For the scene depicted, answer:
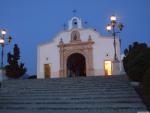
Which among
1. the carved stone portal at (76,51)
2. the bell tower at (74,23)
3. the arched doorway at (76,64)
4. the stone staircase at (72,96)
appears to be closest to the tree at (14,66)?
the carved stone portal at (76,51)

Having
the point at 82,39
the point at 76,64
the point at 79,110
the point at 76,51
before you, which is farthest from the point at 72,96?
the point at 76,64

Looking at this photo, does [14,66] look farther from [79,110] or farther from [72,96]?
[79,110]

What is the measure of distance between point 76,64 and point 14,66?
24.6ft

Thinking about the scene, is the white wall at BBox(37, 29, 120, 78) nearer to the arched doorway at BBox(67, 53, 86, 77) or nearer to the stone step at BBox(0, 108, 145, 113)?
the arched doorway at BBox(67, 53, 86, 77)

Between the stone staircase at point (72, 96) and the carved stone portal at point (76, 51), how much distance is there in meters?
11.5

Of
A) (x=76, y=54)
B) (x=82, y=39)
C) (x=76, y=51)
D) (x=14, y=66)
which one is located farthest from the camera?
(x=76, y=54)

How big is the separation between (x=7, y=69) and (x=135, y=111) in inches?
703

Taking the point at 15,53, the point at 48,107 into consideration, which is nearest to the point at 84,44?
the point at 15,53

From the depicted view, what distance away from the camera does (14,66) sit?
27.7 m

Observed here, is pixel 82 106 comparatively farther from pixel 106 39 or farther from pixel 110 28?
pixel 106 39

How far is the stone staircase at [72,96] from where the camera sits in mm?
12188

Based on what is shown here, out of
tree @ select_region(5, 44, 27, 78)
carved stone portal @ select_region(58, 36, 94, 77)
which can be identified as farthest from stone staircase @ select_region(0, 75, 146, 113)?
carved stone portal @ select_region(58, 36, 94, 77)

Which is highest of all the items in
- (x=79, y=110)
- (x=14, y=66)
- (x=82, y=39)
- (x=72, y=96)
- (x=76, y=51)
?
(x=82, y=39)

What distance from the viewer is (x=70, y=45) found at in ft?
101
